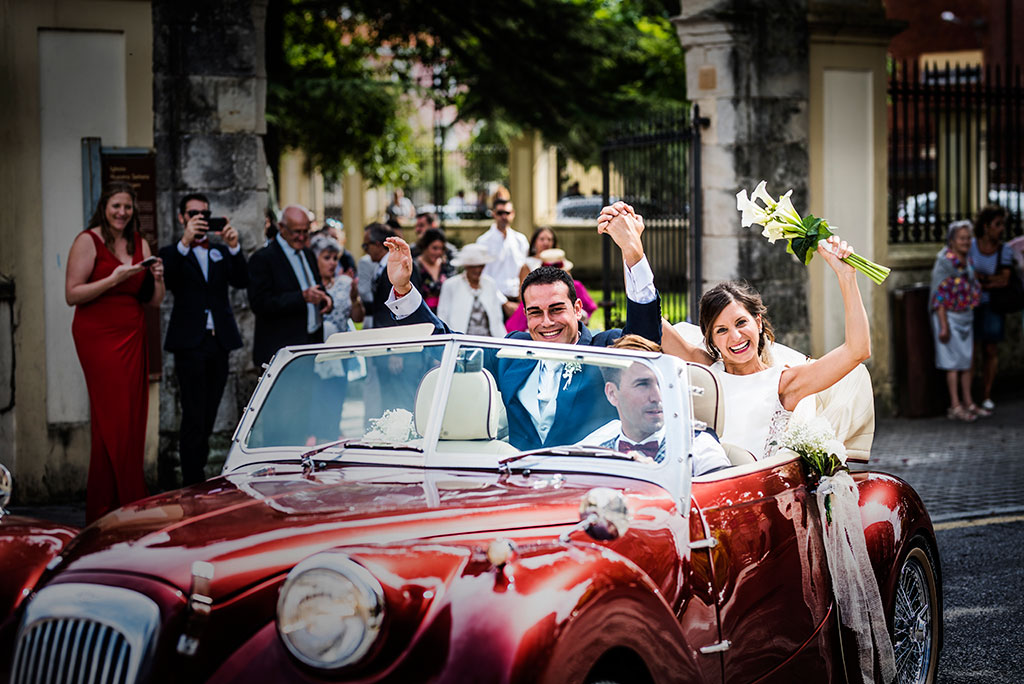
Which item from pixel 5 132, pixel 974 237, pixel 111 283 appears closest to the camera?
pixel 111 283

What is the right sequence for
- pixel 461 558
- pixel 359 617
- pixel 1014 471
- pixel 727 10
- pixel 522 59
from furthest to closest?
pixel 522 59 → pixel 727 10 → pixel 1014 471 → pixel 461 558 → pixel 359 617

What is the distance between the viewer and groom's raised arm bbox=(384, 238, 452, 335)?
5.34 meters

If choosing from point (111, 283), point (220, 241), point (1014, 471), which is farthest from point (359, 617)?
point (1014, 471)

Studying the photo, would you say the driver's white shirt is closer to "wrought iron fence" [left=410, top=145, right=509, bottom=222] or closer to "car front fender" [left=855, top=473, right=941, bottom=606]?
"car front fender" [left=855, top=473, right=941, bottom=606]

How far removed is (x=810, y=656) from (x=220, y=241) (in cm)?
616

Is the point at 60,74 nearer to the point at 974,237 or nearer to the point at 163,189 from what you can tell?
the point at 163,189

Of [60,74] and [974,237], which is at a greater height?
[60,74]

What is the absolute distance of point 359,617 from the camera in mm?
3152

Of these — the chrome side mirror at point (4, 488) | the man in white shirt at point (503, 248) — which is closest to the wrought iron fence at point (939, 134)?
the man in white shirt at point (503, 248)

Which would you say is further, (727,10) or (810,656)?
(727,10)

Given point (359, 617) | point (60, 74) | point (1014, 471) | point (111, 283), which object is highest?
point (60, 74)

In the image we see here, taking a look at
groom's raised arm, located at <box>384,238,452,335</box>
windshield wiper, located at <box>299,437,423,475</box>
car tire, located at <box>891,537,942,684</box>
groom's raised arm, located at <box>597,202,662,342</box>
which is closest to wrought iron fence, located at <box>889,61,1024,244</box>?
groom's raised arm, located at <box>597,202,662,342</box>

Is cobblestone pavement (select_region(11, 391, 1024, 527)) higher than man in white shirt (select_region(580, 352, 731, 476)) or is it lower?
lower

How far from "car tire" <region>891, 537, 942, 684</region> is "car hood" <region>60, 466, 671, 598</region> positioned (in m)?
1.59
